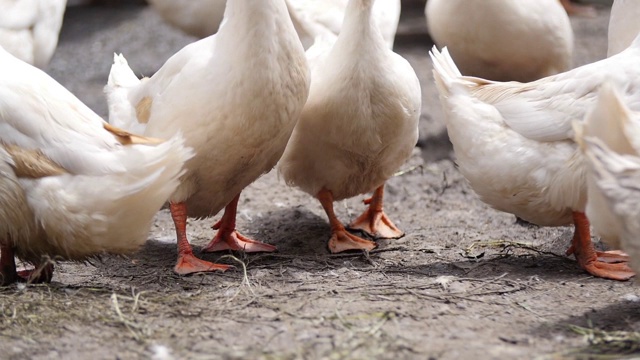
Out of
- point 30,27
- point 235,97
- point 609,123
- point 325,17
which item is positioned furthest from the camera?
point 30,27

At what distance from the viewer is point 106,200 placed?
387cm

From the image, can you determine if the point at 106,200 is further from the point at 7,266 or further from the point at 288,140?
the point at 288,140

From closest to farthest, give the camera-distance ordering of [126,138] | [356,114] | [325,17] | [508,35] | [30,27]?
[126,138], [356,114], [325,17], [30,27], [508,35]

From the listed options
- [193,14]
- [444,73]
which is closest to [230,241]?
[444,73]

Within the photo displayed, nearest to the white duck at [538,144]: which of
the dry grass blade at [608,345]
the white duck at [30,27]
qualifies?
the dry grass blade at [608,345]

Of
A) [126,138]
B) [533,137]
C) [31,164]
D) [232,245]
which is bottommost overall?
[232,245]

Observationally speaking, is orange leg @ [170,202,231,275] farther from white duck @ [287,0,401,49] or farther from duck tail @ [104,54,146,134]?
white duck @ [287,0,401,49]

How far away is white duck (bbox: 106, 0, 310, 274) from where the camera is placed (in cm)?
437

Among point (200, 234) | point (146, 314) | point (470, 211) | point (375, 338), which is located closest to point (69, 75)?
point (200, 234)

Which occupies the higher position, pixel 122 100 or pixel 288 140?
pixel 122 100

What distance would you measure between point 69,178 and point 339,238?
1.84m

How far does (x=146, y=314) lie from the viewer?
12.3 ft

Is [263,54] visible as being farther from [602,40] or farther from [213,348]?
[602,40]

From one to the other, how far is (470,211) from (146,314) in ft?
10.3
